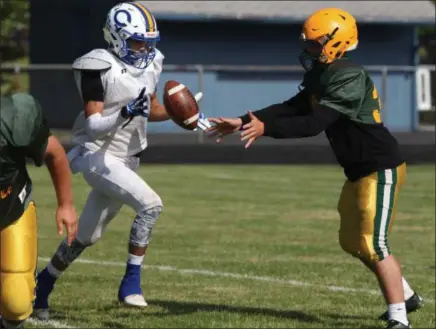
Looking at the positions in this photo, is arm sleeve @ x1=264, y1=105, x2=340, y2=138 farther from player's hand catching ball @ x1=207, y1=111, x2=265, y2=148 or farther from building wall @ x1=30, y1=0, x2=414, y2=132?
building wall @ x1=30, y1=0, x2=414, y2=132

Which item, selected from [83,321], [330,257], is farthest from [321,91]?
[330,257]

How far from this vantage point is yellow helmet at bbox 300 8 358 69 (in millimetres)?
7777

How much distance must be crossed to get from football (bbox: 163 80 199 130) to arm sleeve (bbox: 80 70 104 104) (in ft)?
2.35

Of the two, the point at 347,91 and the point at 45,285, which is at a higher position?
the point at 347,91

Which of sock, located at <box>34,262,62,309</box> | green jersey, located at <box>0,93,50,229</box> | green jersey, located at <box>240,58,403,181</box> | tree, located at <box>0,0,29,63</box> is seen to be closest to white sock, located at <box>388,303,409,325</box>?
green jersey, located at <box>240,58,403,181</box>

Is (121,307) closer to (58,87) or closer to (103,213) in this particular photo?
(103,213)

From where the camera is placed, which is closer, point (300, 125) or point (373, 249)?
point (300, 125)

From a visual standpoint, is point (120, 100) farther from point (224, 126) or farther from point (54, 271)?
point (224, 126)

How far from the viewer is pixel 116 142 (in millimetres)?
8812

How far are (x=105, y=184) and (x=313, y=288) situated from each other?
2.01 m

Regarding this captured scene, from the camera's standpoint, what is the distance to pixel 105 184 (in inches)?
340

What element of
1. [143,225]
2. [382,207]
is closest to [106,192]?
[143,225]

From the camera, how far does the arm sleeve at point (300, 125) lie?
24.4 ft

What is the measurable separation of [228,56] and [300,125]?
2339 centimetres
